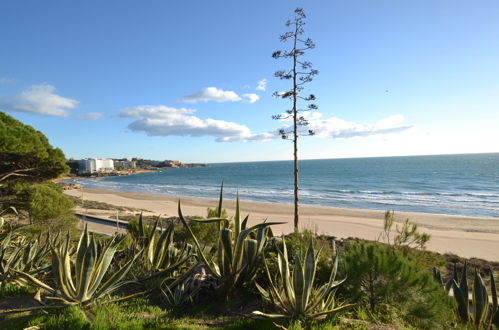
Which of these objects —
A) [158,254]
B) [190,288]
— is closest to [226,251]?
[190,288]

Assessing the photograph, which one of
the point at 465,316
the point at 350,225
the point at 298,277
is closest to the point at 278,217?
the point at 350,225

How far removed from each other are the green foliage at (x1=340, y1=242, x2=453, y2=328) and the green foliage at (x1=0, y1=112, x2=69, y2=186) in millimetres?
9233

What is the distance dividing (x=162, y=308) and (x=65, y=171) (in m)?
9.47

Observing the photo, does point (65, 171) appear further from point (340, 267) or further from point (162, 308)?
point (340, 267)

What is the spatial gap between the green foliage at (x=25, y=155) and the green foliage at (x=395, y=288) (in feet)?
30.3

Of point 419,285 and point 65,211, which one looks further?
point 65,211

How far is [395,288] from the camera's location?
3520 millimetres

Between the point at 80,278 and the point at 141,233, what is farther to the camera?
the point at 141,233

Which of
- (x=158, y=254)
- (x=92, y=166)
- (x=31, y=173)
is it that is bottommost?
(x=158, y=254)

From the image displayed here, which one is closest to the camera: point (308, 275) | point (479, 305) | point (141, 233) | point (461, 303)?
point (308, 275)

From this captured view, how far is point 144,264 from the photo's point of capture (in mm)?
4414

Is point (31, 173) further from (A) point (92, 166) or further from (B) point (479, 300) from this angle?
(A) point (92, 166)

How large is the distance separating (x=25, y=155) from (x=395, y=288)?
35.1 ft

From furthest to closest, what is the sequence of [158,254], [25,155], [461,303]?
[25,155] → [158,254] → [461,303]
